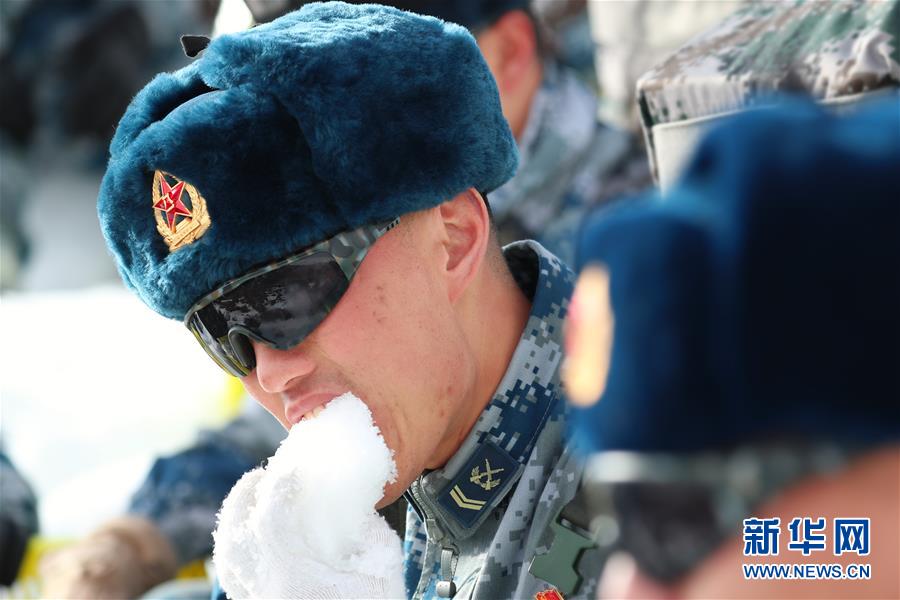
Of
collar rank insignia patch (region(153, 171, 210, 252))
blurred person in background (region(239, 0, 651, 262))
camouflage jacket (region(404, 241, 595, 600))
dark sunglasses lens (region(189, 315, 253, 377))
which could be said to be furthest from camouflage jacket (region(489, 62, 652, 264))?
collar rank insignia patch (region(153, 171, 210, 252))

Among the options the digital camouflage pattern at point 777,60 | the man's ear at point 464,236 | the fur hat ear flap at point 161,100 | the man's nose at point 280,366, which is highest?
the fur hat ear flap at point 161,100

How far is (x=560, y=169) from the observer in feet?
13.1

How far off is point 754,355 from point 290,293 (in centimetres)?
120

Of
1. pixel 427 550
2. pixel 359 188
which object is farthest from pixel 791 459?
pixel 427 550

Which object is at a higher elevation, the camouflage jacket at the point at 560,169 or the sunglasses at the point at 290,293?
the sunglasses at the point at 290,293

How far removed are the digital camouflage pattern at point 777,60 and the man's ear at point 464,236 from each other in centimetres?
37

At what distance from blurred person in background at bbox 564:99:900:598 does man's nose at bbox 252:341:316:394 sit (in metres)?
1.11

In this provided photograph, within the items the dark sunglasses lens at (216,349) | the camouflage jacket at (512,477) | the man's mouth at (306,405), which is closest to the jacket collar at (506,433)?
the camouflage jacket at (512,477)

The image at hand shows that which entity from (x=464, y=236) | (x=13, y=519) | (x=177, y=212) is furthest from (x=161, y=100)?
(x=13, y=519)

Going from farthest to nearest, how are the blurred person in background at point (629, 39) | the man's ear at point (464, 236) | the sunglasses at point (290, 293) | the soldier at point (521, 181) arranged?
the blurred person in background at point (629, 39), the soldier at point (521, 181), the man's ear at point (464, 236), the sunglasses at point (290, 293)

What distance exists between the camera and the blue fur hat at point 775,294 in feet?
2.56

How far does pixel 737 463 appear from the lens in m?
0.82

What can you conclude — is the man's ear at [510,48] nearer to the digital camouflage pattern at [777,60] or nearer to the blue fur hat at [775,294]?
the digital camouflage pattern at [777,60]

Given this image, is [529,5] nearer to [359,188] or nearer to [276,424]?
[276,424]
